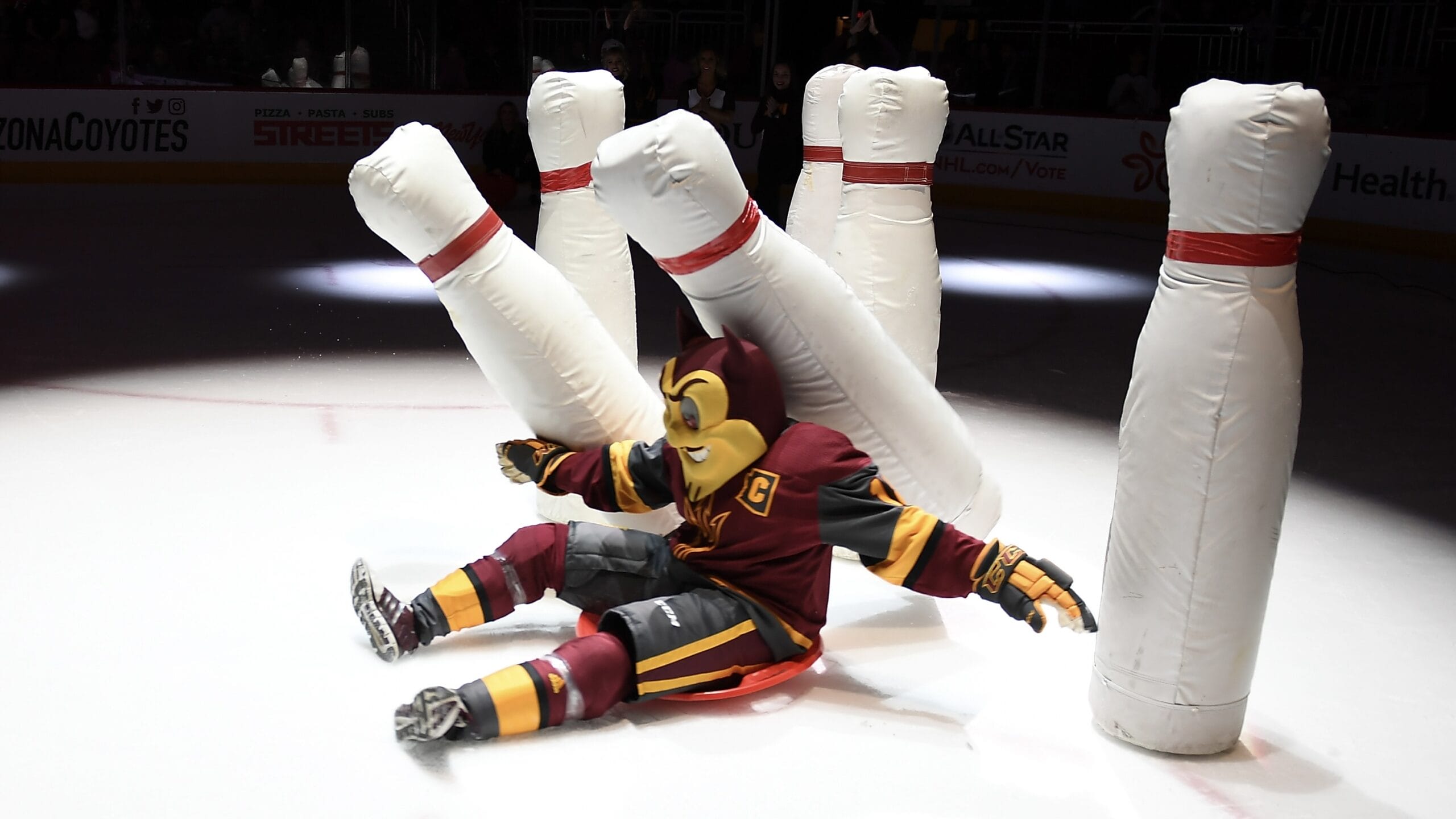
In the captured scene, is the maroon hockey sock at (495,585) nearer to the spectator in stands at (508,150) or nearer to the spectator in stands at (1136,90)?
the spectator in stands at (508,150)

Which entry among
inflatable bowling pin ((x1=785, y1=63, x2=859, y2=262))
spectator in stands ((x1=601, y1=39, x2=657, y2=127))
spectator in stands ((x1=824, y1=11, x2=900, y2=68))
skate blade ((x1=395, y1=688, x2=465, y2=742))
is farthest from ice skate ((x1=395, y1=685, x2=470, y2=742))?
spectator in stands ((x1=601, y1=39, x2=657, y2=127))

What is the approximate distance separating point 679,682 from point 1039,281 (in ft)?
20.3

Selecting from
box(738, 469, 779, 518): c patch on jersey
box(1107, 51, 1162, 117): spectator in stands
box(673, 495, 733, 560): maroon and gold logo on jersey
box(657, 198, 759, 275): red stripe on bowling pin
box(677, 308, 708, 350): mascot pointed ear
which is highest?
box(1107, 51, 1162, 117): spectator in stands

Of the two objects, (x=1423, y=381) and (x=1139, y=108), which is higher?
(x=1139, y=108)

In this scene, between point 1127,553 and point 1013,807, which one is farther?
point 1127,553

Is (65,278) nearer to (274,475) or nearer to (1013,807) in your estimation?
(274,475)

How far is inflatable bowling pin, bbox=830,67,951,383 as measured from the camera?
3.50m

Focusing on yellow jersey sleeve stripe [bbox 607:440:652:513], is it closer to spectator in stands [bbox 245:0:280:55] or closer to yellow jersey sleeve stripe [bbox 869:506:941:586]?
yellow jersey sleeve stripe [bbox 869:506:941:586]

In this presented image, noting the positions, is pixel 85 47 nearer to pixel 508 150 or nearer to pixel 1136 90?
pixel 508 150

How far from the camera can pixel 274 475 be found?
403 cm

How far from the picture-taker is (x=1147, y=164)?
35.4 ft

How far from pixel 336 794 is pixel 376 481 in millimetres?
1852

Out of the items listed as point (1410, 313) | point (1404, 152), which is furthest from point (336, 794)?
point (1404, 152)

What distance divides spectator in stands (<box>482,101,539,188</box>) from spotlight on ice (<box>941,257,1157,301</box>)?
375 centimetres
